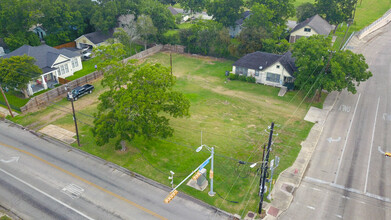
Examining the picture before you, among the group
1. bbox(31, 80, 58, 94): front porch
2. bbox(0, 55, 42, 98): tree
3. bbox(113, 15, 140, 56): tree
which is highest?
bbox(113, 15, 140, 56): tree

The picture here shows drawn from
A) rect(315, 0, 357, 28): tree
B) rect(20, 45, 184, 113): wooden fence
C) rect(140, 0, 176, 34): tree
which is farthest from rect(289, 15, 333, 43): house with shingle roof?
rect(20, 45, 184, 113): wooden fence

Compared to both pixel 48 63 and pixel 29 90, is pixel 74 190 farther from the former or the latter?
pixel 48 63

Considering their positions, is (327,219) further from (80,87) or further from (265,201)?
(80,87)

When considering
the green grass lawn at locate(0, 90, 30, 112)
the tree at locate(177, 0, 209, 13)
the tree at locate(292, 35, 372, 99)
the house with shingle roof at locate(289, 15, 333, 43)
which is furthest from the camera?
the tree at locate(177, 0, 209, 13)

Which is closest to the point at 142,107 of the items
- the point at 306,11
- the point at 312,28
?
the point at 312,28

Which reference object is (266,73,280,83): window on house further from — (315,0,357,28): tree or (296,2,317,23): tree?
(296,2,317,23): tree

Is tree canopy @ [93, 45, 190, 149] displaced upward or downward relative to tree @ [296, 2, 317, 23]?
downward

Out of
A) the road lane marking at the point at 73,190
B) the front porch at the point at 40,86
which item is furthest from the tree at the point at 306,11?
the road lane marking at the point at 73,190
